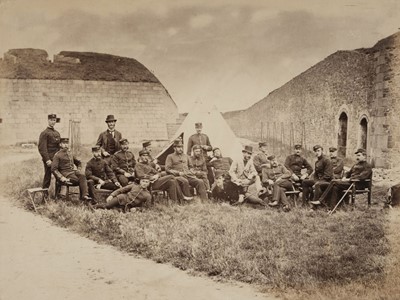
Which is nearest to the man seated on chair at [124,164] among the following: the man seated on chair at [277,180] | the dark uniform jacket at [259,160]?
the dark uniform jacket at [259,160]

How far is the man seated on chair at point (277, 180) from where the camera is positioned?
5680 mm

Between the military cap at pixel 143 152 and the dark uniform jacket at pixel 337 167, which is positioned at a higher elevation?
the military cap at pixel 143 152

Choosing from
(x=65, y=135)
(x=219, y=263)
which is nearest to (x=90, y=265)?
(x=219, y=263)

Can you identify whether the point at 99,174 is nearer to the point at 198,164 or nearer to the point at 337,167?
the point at 198,164

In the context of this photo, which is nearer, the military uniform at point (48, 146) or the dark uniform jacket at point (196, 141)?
the military uniform at point (48, 146)

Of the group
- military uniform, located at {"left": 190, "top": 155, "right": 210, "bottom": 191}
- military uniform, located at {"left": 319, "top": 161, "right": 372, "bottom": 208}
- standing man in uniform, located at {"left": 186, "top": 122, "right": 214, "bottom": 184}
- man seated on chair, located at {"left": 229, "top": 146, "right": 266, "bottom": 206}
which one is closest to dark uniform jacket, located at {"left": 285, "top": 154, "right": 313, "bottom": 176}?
man seated on chair, located at {"left": 229, "top": 146, "right": 266, "bottom": 206}

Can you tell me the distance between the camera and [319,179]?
5.70m

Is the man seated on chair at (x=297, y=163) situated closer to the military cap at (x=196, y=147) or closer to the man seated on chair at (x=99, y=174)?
the military cap at (x=196, y=147)

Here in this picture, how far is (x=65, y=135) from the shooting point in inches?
278

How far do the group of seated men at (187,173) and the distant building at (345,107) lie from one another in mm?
853

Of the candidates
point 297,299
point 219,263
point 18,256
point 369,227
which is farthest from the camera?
point 369,227

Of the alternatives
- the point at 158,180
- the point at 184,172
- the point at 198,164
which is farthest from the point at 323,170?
the point at 158,180

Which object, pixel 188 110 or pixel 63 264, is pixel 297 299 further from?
pixel 188 110

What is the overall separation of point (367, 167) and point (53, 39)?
13.3ft
